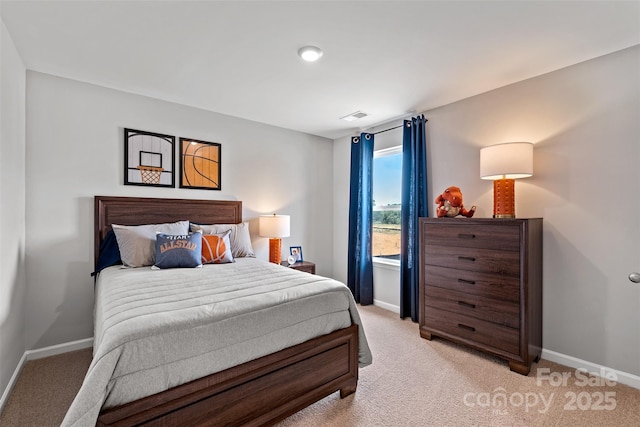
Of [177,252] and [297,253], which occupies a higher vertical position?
[177,252]

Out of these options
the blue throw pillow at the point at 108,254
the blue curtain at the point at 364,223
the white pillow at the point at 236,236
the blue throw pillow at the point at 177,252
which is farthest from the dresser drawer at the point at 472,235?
the blue throw pillow at the point at 108,254

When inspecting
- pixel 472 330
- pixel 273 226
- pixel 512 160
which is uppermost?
pixel 512 160

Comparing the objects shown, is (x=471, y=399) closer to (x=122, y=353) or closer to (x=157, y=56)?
(x=122, y=353)

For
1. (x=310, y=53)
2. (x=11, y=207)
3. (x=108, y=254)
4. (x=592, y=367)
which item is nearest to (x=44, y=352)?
(x=108, y=254)

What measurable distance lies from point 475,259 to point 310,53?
2.17 meters

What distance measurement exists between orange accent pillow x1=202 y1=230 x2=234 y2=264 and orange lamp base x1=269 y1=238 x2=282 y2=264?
83 cm

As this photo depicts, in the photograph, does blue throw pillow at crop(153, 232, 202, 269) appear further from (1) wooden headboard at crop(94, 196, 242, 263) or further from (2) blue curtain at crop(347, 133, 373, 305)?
(2) blue curtain at crop(347, 133, 373, 305)

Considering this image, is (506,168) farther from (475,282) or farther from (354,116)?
(354,116)

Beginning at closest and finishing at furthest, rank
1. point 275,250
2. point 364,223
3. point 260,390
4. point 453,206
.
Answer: point 260,390 < point 453,206 < point 275,250 < point 364,223

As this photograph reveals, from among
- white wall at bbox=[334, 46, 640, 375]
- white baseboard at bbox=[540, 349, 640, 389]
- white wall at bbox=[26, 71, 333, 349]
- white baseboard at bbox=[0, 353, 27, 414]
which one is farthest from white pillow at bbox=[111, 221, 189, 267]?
white baseboard at bbox=[540, 349, 640, 389]

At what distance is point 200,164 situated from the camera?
343cm

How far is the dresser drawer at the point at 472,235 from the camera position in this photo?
238 centimetres

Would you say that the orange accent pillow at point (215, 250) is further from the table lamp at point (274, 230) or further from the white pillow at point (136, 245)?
the table lamp at point (274, 230)

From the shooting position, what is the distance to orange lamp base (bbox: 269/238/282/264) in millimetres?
3756
